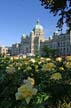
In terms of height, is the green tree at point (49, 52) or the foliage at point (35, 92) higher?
the foliage at point (35, 92)

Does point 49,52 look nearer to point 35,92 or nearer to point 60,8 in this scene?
point 60,8

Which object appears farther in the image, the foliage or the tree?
the tree

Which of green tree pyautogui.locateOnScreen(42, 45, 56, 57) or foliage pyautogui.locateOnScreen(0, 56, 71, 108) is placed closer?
foliage pyautogui.locateOnScreen(0, 56, 71, 108)

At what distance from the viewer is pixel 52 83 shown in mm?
2973

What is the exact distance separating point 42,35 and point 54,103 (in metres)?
154

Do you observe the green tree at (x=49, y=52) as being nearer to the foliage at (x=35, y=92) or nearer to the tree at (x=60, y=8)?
the tree at (x=60, y=8)

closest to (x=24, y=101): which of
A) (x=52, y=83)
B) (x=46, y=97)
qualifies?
(x=46, y=97)

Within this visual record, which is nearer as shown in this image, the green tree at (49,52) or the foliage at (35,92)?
the foliage at (35,92)

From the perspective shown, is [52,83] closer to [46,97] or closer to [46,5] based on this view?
[46,97]

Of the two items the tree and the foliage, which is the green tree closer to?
the tree

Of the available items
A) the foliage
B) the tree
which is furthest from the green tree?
the foliage

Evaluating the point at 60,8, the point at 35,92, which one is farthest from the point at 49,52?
the point at 35,92

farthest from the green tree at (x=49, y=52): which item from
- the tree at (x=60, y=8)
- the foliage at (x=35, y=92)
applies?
the foliage at (x=35, y=92)

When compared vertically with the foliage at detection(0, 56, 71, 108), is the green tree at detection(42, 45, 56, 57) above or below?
below
